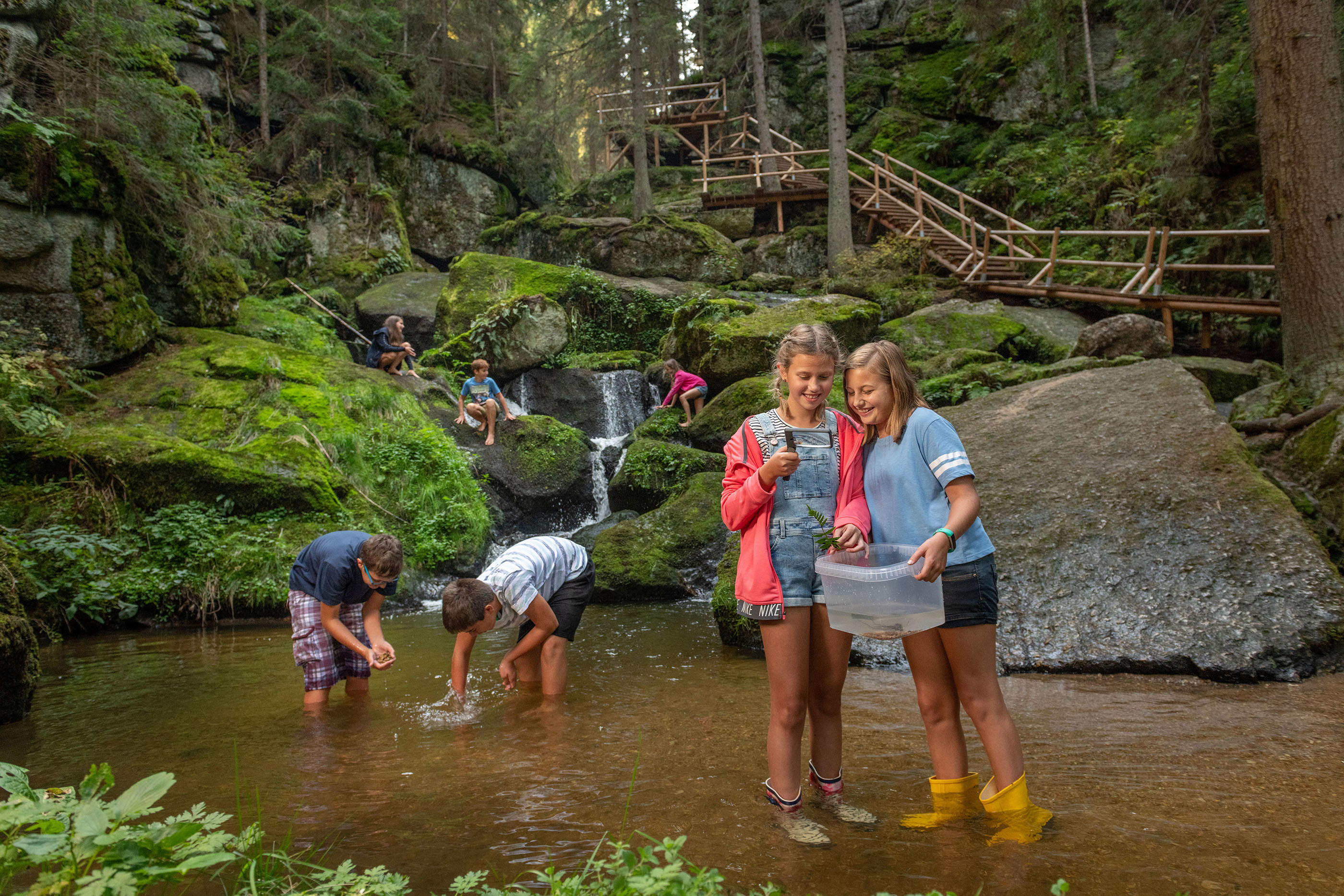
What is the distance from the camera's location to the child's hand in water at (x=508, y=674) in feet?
14.5

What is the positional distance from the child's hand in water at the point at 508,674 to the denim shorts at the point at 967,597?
106 inches

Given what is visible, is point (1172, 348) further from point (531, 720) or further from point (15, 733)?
point (15, 733)

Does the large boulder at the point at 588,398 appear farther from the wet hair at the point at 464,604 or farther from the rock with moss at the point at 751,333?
the wet hair at the point at 464,604

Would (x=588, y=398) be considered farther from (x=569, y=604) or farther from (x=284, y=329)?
(x=569, y=604)

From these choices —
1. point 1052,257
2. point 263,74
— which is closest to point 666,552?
point 1052,257

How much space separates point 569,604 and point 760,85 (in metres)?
22.3

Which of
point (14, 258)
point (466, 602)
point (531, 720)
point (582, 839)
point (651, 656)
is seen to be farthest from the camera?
point (14, 258)

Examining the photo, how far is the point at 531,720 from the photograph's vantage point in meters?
4.24

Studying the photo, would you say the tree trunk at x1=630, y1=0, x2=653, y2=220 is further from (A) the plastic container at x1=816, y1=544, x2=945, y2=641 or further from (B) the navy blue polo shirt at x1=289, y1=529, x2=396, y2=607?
(A) the plastic container at x1=816, y1=544, x2=945, y2=641

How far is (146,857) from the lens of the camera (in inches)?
62.1

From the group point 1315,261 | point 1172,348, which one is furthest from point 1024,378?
point 1172,348

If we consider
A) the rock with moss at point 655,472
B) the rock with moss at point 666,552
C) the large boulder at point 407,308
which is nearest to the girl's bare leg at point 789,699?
the rock with moss at point 666,552

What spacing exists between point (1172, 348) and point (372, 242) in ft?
57.6

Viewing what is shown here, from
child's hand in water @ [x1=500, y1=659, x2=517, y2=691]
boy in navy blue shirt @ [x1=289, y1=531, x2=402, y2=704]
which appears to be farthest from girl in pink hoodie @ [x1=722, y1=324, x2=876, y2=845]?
boy in navy blue shirt @ [x1=289, y1=531, x2=402, y2=704]
